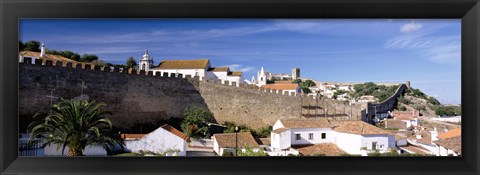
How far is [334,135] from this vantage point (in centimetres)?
317

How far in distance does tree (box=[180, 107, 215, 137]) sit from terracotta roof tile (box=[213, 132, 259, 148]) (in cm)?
19

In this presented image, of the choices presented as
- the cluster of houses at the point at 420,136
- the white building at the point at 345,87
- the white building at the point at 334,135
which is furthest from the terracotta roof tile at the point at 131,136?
the cluster of houses at the point at 420,136

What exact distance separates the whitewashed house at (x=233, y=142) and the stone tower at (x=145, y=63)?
0.88 metres

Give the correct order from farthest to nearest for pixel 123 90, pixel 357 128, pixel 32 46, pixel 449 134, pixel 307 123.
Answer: pixel 123 90
pixel 307 123
pixel 357 128
pixel 32 46
pixel 449 134

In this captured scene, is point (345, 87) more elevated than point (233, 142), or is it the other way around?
point (345, 87)

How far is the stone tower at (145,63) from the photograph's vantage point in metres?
3.17

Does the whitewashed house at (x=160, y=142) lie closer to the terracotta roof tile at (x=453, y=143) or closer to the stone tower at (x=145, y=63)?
the stone tower at (x=145, y=63)

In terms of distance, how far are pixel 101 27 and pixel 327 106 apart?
234 centimetres

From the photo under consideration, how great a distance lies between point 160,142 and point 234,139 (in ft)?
1.97

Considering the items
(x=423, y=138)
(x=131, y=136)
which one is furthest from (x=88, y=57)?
(x=423, y=138)

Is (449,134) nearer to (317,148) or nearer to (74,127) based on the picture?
(317,148)
